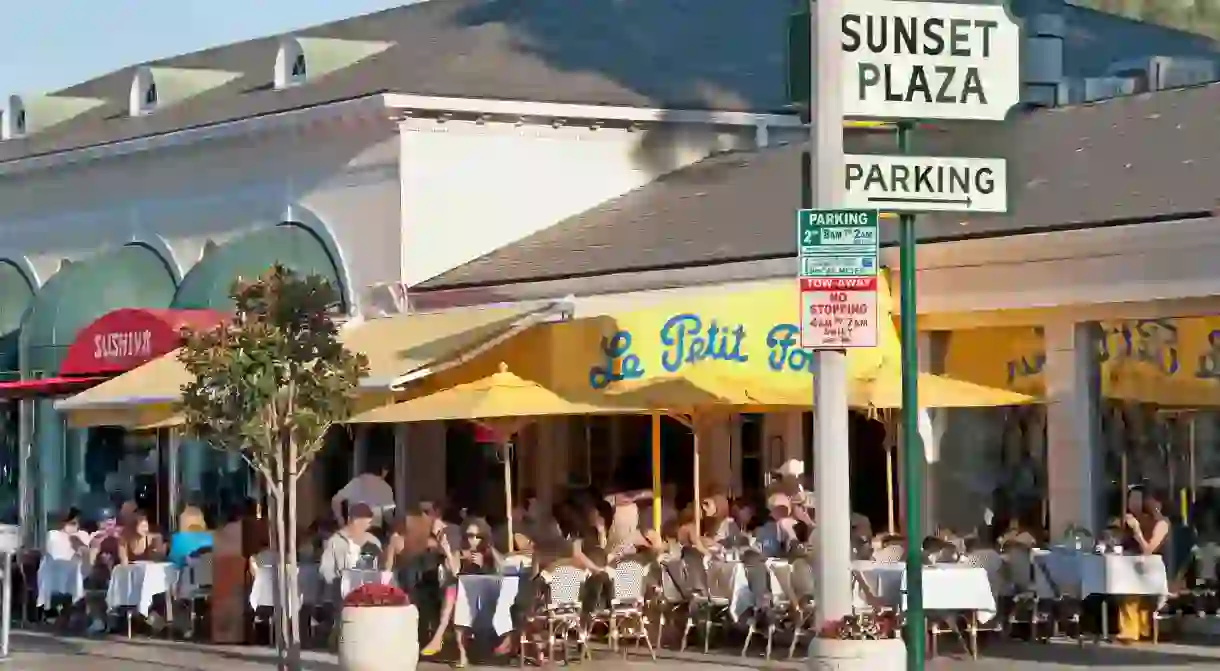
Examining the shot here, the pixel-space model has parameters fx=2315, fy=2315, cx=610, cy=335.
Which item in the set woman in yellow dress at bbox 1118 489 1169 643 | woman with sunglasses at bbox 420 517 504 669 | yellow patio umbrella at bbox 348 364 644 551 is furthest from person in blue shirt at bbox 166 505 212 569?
woman in yellow dress at bbox 1118 489 1169 643

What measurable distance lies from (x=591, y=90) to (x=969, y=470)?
363 inches

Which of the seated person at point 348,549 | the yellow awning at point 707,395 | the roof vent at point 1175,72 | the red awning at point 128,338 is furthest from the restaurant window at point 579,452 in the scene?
the roof vent at point 1175,72

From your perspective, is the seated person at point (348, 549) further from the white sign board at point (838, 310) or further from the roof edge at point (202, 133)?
the white sign board at point (838, 310)

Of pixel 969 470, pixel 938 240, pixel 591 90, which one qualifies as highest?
pixel 591 90

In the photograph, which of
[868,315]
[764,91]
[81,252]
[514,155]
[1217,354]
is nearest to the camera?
[868,315]

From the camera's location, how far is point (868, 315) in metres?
12.9

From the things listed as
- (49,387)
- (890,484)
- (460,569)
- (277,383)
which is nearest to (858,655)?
(277,383)

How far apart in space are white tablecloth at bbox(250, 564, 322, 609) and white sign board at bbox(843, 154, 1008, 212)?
9200 mm

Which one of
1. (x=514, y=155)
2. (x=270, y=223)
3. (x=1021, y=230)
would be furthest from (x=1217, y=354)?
(x=270, y=223)

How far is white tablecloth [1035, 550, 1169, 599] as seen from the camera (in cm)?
1902

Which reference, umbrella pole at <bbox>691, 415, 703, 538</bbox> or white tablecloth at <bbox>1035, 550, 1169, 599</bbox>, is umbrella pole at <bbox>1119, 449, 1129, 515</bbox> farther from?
umbrella pole at <bbox>691, 415, 703, 538</bbox>

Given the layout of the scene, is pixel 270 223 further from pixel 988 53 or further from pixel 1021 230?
pixel 988 53

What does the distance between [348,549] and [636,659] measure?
2.97 m

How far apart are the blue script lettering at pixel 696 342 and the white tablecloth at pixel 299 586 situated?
3822mm
